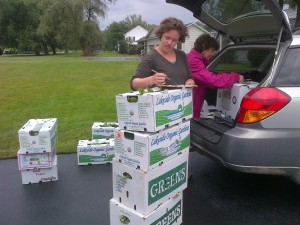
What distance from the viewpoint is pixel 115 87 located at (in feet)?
41.6

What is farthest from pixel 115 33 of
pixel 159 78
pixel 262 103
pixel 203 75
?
pixel 159 78

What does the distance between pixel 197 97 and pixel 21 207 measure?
2410mm

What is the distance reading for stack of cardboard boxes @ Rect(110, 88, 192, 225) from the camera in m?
2.48

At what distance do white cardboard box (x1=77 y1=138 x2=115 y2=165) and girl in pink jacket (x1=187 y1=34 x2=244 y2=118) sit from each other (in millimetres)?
1399

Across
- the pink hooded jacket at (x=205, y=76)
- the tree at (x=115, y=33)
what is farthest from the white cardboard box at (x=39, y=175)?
the tree at (x=115, y=33)

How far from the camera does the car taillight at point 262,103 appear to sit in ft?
9.89

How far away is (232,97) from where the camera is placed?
372 cm

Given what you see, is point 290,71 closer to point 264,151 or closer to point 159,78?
point 264,151

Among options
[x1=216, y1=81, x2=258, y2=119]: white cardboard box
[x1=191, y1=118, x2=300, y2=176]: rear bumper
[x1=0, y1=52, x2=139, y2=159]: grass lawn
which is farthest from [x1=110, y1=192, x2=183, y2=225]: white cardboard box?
[x1=0, y1=52, x2=139, y2=159]: grass lawn

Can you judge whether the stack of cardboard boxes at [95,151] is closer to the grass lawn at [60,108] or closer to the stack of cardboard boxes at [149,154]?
the grass lawn at [60,108]

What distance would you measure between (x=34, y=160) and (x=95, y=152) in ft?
2.92

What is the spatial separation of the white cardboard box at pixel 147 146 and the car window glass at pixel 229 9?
1819 millimetres

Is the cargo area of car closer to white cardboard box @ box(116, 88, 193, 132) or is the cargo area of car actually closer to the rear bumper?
the rear bumper

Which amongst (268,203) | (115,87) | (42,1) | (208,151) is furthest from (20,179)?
(42,1)
